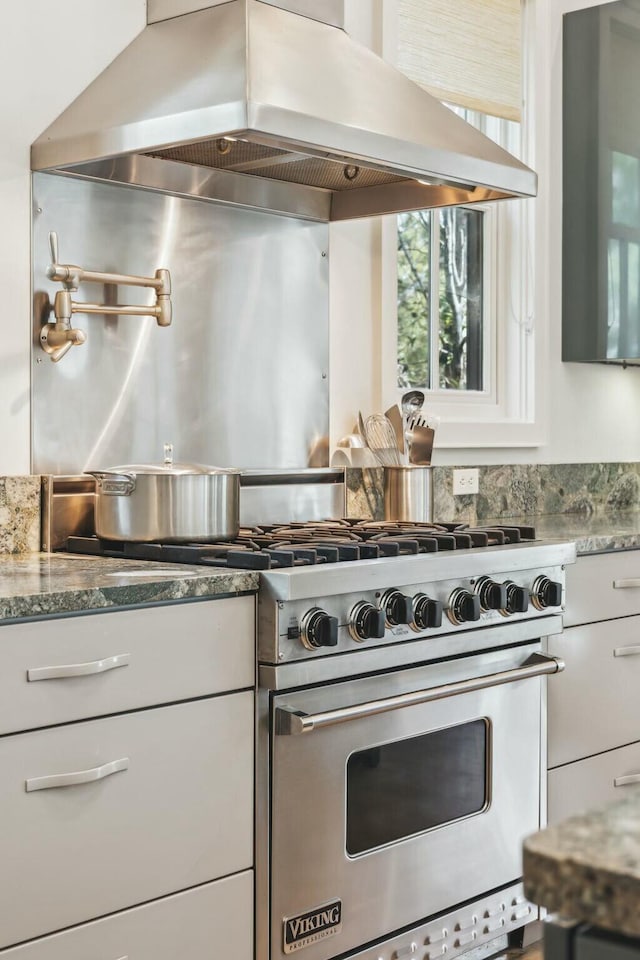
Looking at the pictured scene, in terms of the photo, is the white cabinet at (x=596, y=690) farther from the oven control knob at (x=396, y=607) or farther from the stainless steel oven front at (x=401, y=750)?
the oven control knob at (x=396, y=607)

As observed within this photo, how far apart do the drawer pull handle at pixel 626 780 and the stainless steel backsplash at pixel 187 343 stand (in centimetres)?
109

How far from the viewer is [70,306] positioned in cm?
237

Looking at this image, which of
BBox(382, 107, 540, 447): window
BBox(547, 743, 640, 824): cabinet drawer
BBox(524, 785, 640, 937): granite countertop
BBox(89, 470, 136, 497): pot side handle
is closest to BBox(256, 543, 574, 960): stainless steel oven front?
BBox(547, 743, 640, 824): cabinet drawer

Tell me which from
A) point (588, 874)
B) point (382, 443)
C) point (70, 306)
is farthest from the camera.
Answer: point (382, 443)

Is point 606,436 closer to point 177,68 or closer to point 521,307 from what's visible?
point 521,307

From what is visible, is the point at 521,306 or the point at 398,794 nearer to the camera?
the point at 398,794

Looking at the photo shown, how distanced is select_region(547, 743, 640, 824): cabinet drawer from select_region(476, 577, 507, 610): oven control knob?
55 centimetres

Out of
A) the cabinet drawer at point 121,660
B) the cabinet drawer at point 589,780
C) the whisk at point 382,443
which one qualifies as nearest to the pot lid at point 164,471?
the cabinet drawer at point 121,660

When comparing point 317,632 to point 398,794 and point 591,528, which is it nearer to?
point 398,794

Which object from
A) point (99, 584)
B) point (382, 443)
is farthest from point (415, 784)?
point (382, 443)

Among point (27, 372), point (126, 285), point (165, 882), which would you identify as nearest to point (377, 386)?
point (126, 285)

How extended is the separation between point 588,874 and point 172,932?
142 cm

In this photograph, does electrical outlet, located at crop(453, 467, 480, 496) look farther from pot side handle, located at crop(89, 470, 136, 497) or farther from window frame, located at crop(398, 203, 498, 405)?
pot side handle, located at crop(89, 470, 136, 497)

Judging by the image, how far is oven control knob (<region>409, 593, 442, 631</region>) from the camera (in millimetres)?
2199
